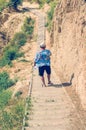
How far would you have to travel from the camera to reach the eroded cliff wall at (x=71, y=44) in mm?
13695

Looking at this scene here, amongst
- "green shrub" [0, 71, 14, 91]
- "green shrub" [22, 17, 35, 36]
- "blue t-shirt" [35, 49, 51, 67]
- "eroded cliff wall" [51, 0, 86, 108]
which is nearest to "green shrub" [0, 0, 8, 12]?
"green shrub" [22, 17, 35, 36]

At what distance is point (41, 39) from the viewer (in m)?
26.8

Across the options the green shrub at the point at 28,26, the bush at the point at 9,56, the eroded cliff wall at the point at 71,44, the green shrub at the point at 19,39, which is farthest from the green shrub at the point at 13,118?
the green shrub at the point at 28,26

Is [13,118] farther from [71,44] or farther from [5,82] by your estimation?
[5,82]

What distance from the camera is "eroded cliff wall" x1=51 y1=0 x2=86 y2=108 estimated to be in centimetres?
1370

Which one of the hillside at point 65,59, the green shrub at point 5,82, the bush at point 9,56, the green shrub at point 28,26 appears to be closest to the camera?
the hillside at point 65,59

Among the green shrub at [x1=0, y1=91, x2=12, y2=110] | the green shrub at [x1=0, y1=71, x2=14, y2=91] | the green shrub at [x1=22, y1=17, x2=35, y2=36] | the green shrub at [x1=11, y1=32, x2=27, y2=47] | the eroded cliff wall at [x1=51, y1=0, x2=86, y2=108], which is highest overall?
the eroded cliff wall at [x1=51, y1=0, x2=86, y2=108]

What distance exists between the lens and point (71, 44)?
52.8ft

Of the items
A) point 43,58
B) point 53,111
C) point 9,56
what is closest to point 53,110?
point 53,111

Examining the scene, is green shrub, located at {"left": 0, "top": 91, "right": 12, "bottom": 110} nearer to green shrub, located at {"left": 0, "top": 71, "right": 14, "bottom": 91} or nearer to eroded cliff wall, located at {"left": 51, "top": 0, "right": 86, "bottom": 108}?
eroded cliff wall, located at {"left": 51, "top": 0, "right": 86, "bottom": 108}

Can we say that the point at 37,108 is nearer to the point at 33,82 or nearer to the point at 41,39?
the point at 33,82

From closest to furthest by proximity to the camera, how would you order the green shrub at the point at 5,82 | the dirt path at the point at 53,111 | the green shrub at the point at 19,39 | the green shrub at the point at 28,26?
the dirt path at the point at 53,111 → the green shrub at the point at 5,82 → the green shrub at the point at 19,39 → the green shrub at the point at 28,26

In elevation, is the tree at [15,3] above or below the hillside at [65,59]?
below

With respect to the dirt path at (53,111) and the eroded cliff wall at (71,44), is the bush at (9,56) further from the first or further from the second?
the dirt path at (53,111)
